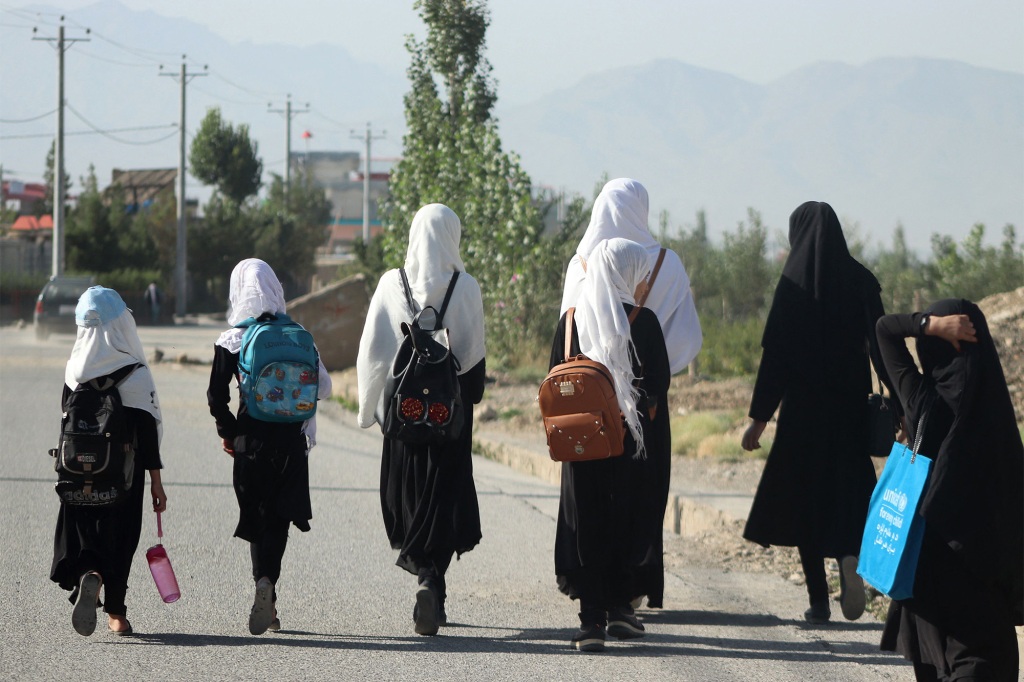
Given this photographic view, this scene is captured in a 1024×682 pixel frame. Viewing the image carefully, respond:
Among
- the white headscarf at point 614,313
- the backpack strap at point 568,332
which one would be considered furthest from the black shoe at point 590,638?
the backpack strap at point 568,332

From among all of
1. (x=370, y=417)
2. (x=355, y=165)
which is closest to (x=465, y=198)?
(x=370, y=417)

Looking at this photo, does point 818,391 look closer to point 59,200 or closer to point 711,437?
point 711,437

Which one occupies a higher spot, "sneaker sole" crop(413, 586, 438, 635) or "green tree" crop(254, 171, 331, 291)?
"green tree" crop(254, 171, 331, 291)

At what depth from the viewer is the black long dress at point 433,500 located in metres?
5.68

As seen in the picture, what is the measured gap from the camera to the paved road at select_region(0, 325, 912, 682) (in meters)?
5.00

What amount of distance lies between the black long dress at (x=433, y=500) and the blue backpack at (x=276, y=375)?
513mm

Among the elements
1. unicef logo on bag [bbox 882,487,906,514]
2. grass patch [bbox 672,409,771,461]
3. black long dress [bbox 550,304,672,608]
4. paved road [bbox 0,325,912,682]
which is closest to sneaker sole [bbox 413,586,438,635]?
paved road [bbox 0,325,912,682]

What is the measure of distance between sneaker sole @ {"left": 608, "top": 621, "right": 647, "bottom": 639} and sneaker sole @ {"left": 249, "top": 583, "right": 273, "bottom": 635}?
145 centimetres

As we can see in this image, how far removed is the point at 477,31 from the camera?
23.2 meters

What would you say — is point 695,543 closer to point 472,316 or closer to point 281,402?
point 472,316

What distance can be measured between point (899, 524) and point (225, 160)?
182 ft

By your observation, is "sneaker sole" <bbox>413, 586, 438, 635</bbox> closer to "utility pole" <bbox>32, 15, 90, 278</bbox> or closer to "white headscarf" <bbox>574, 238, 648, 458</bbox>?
"white headscarf" <bbox>574, 238, 648, 458</bbox>

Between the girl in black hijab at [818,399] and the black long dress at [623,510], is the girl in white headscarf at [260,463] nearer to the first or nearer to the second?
the black long dress at [623,510]

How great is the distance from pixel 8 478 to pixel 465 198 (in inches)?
461
